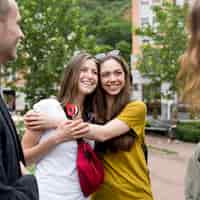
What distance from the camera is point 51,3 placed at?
18.6m

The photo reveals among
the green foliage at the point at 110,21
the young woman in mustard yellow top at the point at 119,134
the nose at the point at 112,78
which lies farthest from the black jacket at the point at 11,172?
the green foliage at the point at 110,21

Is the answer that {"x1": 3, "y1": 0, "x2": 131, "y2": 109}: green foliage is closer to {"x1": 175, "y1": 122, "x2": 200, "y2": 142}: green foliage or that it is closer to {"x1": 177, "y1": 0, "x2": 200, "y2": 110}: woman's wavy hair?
{"x1": 175, "y1": 122, "x2": 200, "y2": 142}: green foliage

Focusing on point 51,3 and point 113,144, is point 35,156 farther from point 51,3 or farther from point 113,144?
point 51,3

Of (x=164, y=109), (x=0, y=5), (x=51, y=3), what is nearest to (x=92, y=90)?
(x=0, y=5)

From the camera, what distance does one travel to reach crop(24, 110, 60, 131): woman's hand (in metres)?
2.63

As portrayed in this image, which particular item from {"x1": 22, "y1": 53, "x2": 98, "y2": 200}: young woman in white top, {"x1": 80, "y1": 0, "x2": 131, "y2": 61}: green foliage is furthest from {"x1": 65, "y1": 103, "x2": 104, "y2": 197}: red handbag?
{"x1": 80, "y1": 0, "x2": 131, "y2": 61}: green foliage

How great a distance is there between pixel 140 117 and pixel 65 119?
546 millimetres

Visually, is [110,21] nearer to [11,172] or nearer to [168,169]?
[168,169]

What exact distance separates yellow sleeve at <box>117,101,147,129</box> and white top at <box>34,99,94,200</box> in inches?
14.8

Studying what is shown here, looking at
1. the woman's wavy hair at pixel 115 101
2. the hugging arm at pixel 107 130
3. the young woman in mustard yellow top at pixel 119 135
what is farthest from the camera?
the woman's wavy hair at pixel 115 101

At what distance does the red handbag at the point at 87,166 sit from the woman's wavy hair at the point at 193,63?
111cm

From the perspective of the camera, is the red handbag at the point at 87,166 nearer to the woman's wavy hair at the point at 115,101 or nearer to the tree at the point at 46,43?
A: the woman's wavy hair at the point at 115,101

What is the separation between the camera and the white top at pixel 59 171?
2.66m

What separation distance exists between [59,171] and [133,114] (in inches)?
23.7
